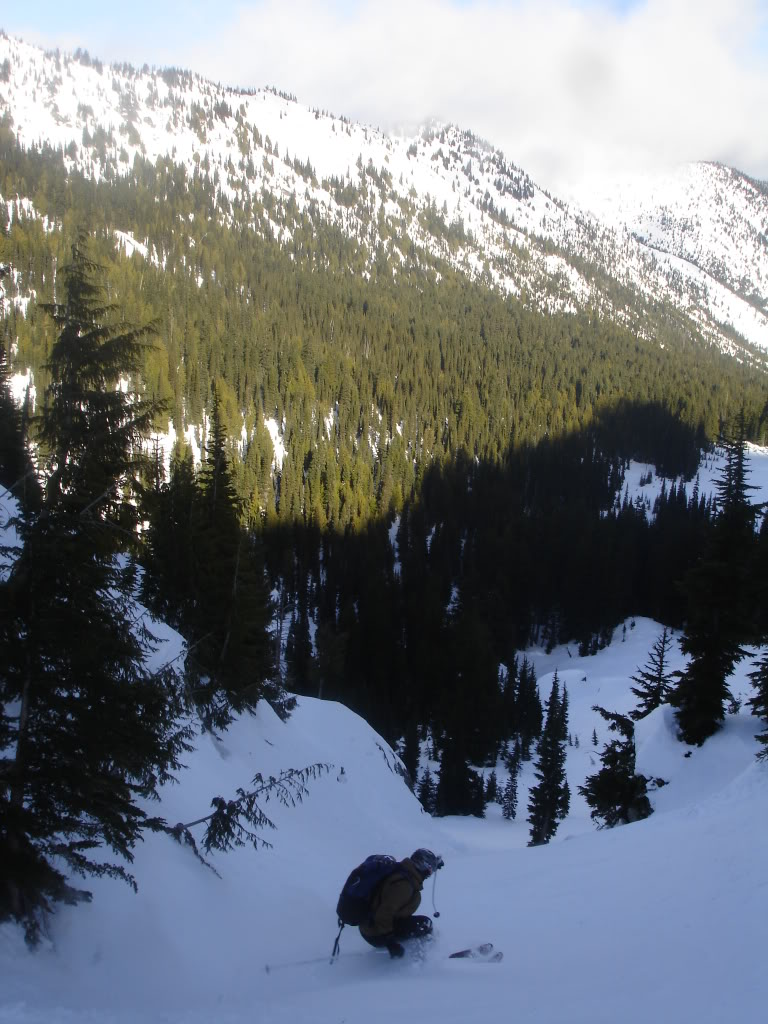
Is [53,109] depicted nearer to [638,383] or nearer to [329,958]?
[638,383]

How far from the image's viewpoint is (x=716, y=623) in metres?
20.5

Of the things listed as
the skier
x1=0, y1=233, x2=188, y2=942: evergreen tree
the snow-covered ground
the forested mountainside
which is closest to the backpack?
the skier

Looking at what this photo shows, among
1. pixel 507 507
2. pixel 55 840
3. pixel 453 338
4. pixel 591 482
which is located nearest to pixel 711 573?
pixel 55 840

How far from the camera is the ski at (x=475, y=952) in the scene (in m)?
6.47

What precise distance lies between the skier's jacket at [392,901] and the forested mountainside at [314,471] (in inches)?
103

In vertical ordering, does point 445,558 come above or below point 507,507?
below

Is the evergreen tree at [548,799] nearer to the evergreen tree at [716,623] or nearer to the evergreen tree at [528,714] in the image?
the evergreen tree at [716,623]

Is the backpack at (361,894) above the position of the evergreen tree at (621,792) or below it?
above

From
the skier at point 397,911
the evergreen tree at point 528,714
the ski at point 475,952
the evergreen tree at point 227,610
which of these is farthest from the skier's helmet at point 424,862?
the evergreen tree at point 528,714

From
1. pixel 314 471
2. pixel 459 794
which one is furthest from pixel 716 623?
pixel 314 471

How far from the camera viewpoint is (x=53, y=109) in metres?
195

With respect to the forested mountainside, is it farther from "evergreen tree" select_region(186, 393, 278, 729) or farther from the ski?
the ski

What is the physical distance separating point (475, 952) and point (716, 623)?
17.6 m

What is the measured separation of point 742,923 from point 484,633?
49644 millimetres
